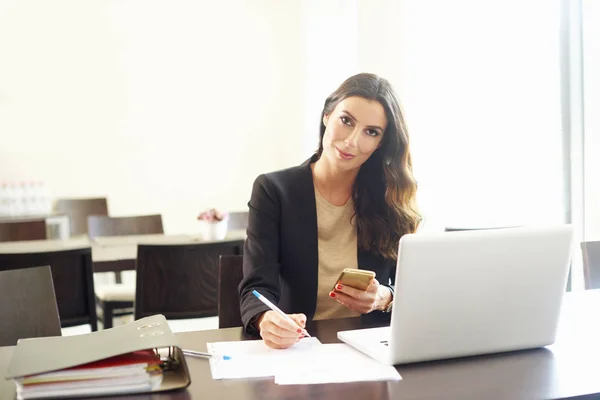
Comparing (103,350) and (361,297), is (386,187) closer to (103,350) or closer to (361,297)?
(361,297)

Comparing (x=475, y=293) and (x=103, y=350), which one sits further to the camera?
(x=475, y=293)

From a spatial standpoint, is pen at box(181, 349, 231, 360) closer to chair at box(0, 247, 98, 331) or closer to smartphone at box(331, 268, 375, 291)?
smartphone at box(331, 268, 375, 291)

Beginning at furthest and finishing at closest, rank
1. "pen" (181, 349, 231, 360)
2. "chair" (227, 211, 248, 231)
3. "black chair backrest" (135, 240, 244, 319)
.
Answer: "chair" (227, 211, 248, 231) < "black chair backrest" (135, 240, 244, 319) < "pen" (181, 349, 231, 360)

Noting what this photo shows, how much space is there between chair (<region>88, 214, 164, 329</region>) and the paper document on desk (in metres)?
2.23

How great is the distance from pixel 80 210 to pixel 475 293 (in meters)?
4.61

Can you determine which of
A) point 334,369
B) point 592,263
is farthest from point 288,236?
point 592,263

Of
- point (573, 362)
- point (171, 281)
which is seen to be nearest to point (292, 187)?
point (573, 362)

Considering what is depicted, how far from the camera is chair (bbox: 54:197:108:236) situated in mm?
5495

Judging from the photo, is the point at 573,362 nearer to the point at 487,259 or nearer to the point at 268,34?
the point at 487,259

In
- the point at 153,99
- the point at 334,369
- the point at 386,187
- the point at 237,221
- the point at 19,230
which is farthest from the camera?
the point at 153,99

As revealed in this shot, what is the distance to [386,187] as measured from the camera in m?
2.10

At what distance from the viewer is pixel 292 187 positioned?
2.03m

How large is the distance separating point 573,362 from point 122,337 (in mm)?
833

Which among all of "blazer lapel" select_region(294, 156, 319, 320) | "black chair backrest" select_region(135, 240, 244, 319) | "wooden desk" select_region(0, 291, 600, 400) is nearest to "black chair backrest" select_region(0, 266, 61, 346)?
"wooden desk" select_region(0, 291, 600, 400)
